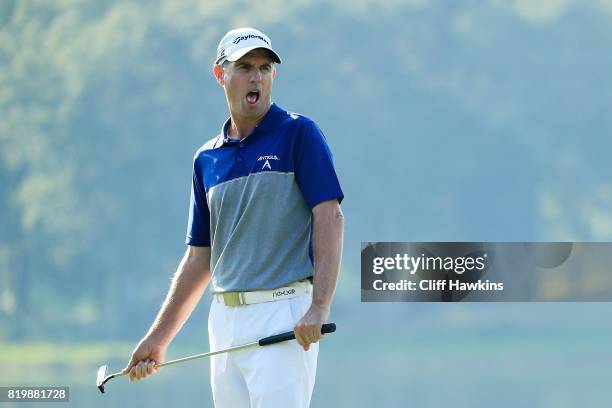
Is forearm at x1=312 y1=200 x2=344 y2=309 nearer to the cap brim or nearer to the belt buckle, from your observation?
the belt buckle

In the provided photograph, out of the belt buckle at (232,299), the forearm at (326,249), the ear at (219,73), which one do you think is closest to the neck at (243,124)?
the ear at (219,73)

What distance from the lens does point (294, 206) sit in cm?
370

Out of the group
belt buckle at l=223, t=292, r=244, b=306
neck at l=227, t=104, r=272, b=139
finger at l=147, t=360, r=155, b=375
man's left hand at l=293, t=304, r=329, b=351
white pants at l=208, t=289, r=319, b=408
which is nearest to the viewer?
man's left hand at l=293, t=304, r=329, b=351

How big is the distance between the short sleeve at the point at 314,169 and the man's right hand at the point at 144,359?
0.82 meters

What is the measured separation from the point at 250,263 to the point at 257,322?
19cm

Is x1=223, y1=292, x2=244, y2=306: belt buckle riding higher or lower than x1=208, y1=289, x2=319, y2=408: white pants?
higher

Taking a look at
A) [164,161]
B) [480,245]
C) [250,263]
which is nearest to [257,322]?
[250,263]

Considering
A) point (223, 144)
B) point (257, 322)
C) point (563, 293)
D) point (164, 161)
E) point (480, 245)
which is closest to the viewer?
point (257, 322)

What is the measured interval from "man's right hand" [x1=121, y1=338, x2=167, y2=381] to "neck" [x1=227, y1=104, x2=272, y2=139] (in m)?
0.80

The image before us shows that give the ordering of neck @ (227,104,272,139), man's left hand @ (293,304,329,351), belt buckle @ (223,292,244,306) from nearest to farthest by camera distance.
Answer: man's left hand @ (293,304,329,351)
belt buckle @ (223,292,244,306)
neck @ (227,104,272,139)

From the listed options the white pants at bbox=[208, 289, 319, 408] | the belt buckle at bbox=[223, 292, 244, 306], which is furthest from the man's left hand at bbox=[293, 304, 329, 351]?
the belt buckle at bbox=[223, 292, 244, 306]

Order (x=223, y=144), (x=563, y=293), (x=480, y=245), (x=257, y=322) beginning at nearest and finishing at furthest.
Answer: (x=257, y=322)
(x=223, y=144)
(x=480, y=245)
(x=563, y=293)

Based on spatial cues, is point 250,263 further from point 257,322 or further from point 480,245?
point 480,245

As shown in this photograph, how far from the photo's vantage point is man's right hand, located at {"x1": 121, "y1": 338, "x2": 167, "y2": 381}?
158 inches
